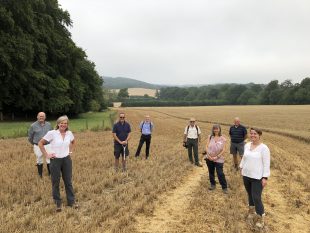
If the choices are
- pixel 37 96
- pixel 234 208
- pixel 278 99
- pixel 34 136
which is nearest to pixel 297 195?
pixel 234 208

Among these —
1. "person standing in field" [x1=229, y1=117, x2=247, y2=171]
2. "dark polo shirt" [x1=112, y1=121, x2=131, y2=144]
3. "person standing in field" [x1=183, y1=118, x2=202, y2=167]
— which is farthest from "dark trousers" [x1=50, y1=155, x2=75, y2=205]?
"person standing in field" [x1=229, y1=117, x2=247, y2=171]

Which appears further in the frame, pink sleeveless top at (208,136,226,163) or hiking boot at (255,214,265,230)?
pink sleeveless top at (208,136,226,163)

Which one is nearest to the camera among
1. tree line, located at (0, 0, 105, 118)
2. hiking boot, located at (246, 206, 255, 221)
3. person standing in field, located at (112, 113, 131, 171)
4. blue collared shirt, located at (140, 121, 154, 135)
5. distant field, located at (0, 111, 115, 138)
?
hiking boot, located at (246, 206, 255, 221)

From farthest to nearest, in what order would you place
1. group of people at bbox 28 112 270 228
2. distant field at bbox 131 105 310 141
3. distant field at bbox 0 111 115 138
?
distant field at bbox 131 105 310 141 → distant field at bbox 0 111 115 138 → group of people at bbox 28 112 270 228

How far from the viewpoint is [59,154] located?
7.68m

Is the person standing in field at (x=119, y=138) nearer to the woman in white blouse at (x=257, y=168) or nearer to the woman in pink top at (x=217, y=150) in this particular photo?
the woman in pink top at (x=217, y=150)

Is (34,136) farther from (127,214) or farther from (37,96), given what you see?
(37,96)

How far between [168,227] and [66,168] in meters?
2.56

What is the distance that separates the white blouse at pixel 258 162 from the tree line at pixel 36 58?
26242 millimetres

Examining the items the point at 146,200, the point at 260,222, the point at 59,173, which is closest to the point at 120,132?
the point at 146,200

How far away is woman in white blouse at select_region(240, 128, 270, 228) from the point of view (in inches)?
271

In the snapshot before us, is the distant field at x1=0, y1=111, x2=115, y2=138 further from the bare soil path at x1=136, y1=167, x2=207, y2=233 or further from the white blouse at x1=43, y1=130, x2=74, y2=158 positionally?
the white blouse at x1=43, y1=130, x2=74, y2=158

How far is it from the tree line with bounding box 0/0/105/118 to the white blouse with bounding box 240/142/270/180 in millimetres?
26242

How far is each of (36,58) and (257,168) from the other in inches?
1284
